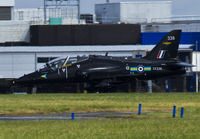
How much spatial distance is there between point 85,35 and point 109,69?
35.1 m

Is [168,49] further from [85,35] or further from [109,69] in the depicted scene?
[85,35]

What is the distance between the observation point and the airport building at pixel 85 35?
71625mm

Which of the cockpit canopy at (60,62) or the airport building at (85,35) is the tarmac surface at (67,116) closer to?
the cockpit canopy at (60,62)

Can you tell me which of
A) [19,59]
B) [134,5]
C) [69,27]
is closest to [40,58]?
[19,59]

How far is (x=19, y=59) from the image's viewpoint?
236 feet

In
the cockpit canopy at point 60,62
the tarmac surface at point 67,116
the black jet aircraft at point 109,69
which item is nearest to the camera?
the tarmac surface at point 67,116

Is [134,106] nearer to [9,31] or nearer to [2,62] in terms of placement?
[2,62]

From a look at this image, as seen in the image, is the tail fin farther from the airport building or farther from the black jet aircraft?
the airport building

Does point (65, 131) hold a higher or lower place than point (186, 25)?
lower

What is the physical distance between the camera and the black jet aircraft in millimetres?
47469

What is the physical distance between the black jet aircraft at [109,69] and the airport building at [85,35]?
494 inches

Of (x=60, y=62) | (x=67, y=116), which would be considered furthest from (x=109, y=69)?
(x=67, y=116)

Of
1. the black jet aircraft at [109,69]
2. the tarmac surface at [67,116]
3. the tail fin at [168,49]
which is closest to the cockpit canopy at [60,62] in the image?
the black jet aircraft at [109,69]

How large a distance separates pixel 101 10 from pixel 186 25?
23172 millimetres
